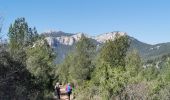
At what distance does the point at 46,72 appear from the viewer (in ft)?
140

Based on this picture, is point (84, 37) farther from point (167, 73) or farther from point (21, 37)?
point (167, 73)

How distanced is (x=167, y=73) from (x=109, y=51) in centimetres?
1051

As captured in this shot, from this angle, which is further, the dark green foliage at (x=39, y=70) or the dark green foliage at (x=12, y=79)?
the dark green foliage at (x=39, y=70)

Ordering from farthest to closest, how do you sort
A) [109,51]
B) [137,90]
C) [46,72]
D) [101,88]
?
[109,51] → [46,72] → [101,88] → [137,90]

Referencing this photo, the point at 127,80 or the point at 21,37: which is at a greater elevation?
the point at 21,37

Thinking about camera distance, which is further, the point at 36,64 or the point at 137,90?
the point at 36,64

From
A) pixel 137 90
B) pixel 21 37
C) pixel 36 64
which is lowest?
pixel 137 90

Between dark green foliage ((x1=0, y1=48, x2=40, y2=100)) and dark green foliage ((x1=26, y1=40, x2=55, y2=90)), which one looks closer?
dark green foliage ((x1=0, y1=48, x2=40, y2=100))

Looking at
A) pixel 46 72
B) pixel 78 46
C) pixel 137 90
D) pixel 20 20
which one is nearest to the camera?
pixel 137 90

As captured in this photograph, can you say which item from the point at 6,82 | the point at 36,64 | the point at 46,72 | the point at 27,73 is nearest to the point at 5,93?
the point at 6,82

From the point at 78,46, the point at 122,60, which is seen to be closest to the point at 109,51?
the point at 122,60

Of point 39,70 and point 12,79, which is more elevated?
point 39,70

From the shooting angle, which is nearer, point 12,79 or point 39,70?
point 12,79

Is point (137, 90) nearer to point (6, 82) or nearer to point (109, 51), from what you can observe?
point (6, 82)
